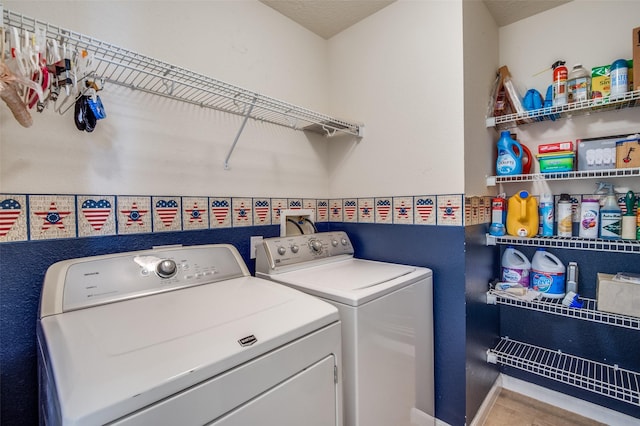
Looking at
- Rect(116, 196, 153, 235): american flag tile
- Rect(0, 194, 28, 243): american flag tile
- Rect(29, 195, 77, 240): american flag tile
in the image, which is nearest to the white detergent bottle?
Rect(116, 196, 153, 235): american flag tile

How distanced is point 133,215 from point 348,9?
5.97 feet

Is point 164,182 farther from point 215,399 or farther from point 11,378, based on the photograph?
point 215,399

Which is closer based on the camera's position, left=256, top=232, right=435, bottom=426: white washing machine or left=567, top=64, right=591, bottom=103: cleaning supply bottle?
left=256, top=232, right=435, bottom=426: white washing machine

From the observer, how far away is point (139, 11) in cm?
133

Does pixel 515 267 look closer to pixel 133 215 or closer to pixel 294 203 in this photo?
pixel 294 203

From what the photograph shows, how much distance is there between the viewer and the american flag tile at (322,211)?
2.19m

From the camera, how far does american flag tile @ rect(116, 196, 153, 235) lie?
128cm

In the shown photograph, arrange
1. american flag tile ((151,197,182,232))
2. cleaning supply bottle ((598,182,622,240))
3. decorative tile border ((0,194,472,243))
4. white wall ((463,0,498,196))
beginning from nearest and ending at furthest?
decorative tile border ((0,194,472,243))
american flag tile ((151,197,182,232))
cleaning supply bottle ((598,182,622,240))
white wall ((463,0,498,196))

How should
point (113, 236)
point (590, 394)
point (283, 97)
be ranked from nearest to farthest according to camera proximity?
point (113, 236) → point (590, 394) → point (283, 97)

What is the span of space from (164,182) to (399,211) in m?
1.35

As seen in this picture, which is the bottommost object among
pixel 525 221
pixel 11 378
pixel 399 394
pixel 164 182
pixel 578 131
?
pixel 399 394

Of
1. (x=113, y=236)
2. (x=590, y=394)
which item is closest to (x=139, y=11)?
(x=113, y=236)

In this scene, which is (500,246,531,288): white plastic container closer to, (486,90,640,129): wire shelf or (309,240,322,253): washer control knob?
(486,90,640,129): wire shelf

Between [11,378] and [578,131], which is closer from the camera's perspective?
[11,378]
